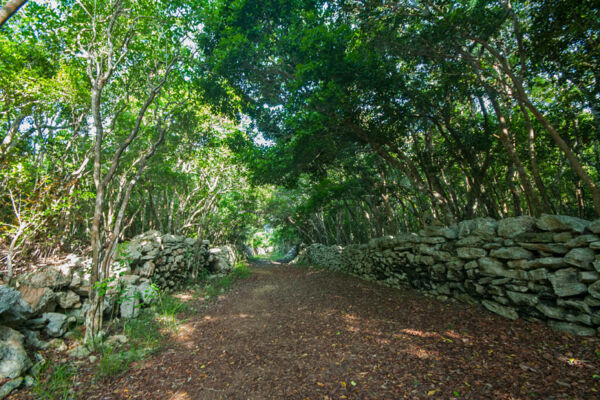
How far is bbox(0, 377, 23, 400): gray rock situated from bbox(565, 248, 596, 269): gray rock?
7.17 metres

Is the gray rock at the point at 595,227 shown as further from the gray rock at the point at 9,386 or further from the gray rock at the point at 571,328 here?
the gray rock at the point at 9,386

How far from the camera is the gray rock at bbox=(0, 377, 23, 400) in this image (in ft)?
8.53

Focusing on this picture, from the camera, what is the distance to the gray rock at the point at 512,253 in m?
3.88

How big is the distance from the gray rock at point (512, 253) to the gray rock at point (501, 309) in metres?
0.84

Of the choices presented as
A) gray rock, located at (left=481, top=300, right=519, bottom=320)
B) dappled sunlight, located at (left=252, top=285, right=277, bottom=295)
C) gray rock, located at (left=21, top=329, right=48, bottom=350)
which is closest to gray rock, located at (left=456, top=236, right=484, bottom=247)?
gray rock, located at (left=481, top=300, right=519, bottom=320)

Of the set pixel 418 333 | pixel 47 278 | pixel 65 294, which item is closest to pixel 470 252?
pixel 418 333

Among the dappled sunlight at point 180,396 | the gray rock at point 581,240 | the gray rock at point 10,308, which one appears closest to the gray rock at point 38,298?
the gray rock at point 10,308

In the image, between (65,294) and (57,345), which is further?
(65,294)

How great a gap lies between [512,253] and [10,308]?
25.6ft

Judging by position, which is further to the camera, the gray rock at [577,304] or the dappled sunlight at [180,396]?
the gray rock at [577,304]

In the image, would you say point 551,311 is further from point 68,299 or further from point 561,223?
point 68,299

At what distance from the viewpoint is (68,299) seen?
4645mm

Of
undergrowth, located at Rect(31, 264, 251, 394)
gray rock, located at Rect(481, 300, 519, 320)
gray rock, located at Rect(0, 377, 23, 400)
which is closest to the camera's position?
gray rock, located at Rect(0, 377, 23, 400)

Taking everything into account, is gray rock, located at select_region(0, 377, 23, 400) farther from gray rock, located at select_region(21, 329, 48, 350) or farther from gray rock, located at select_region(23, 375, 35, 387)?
gray rock, located at select_region(21, 329, 48, 350)
